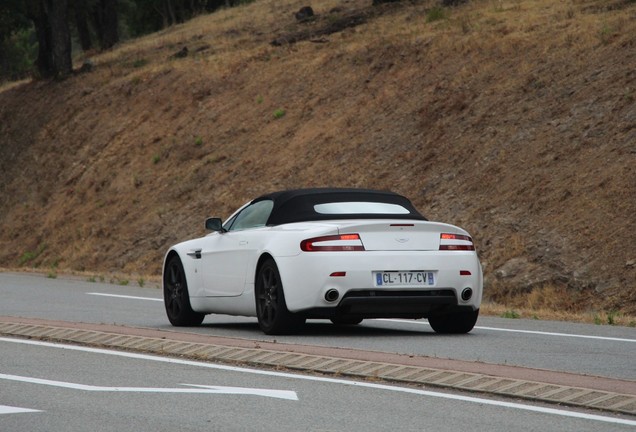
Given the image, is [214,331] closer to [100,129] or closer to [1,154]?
[100,129]

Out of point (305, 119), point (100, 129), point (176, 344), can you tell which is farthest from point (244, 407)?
point (100, 129)

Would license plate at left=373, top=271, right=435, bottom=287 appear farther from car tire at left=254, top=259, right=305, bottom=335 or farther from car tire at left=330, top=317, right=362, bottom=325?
car tire at left=330, top=317, right=362, bottom=325

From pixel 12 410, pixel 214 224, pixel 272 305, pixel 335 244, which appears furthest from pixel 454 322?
pixel 12 410

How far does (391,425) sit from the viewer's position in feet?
25.9

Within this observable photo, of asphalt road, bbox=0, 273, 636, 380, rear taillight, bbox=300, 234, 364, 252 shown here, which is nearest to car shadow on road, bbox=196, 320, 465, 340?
asphalt road, bbox=0, 273, 636, 380

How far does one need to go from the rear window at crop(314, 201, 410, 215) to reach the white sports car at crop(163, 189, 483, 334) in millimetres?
10

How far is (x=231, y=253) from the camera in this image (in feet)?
47.2

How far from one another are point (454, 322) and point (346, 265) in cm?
162

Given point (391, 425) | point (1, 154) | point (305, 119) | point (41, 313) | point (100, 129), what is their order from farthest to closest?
1. point (1, 154)
2. point (100, 129)
3. point (305, 119)
4. point (41, 313)
5. point (391, 425)

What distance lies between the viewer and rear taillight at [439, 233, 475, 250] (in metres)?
13.4

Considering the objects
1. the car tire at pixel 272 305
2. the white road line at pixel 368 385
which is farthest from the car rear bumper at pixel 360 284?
the white road line at pixel 368 385

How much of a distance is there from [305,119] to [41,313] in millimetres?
18649

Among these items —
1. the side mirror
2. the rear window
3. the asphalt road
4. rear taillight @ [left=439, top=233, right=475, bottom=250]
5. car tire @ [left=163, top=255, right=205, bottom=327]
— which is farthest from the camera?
car tire @ [left=163, top=255, right=205, bottom=327]

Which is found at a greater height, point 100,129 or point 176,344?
point 100,129
